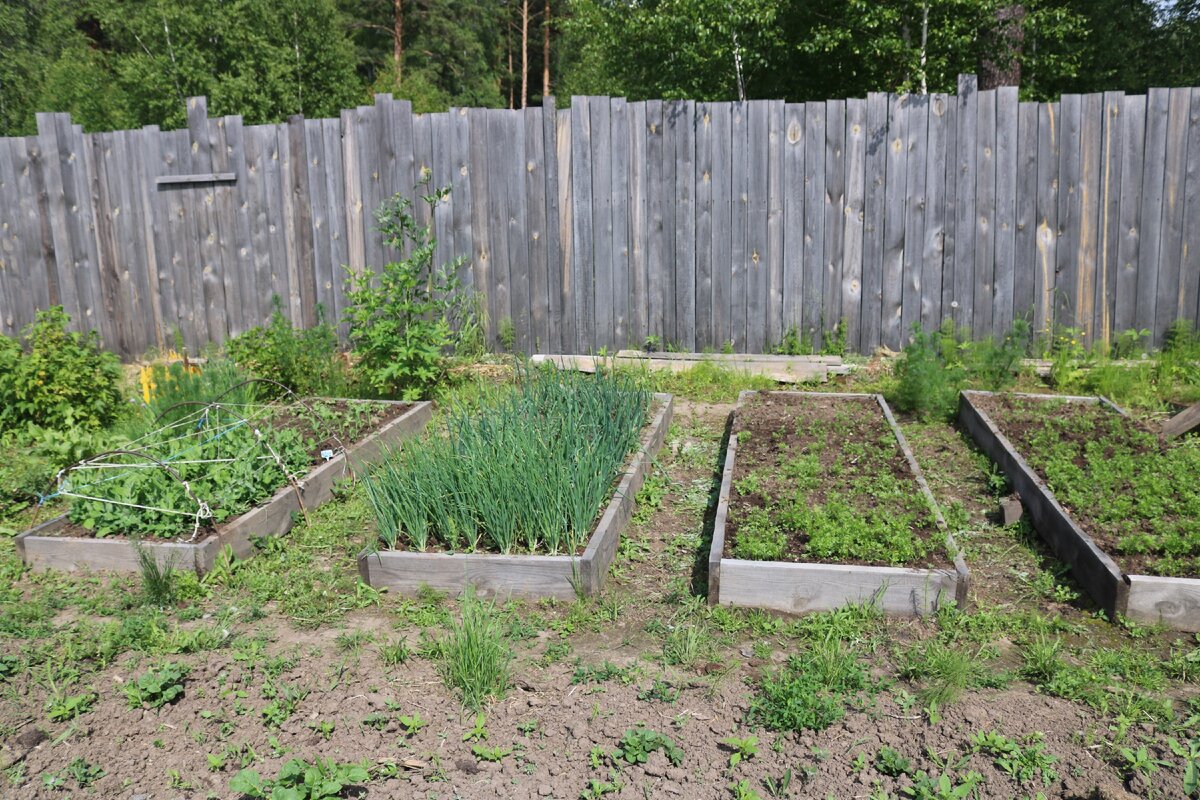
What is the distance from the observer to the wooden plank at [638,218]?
770 centimetres

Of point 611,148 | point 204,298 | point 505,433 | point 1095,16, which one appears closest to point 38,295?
point 204,298

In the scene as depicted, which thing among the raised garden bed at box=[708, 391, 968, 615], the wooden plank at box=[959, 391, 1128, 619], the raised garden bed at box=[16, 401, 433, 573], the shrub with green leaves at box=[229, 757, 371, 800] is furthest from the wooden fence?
the shrub with green leaves at box=[229, 757, 371, 800]

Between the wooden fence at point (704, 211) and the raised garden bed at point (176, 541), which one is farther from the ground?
the wooden fence at point (704, 211)

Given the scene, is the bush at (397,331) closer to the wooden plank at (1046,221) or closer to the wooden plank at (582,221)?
the wooden plank at (582,221)

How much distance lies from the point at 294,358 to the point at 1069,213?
5.75 m

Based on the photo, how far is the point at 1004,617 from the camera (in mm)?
3812

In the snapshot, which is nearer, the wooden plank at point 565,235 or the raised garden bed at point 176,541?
the raised garden bed at point 176,541

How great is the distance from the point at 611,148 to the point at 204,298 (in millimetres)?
3901

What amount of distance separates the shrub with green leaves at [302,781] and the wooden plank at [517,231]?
5573 millimetres

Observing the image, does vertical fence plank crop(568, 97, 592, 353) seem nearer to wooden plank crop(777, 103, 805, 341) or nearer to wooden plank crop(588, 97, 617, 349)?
wooden plank crop(588, 97, 617, 349)

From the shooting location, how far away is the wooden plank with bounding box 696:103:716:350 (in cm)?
761

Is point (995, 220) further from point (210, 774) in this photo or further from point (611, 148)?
point (210, 774)

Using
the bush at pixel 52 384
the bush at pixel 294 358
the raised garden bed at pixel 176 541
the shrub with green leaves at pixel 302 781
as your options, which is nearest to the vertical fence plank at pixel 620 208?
the bush at pixel 294 358

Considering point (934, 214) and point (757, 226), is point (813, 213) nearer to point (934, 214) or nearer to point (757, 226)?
point (757, 226)
